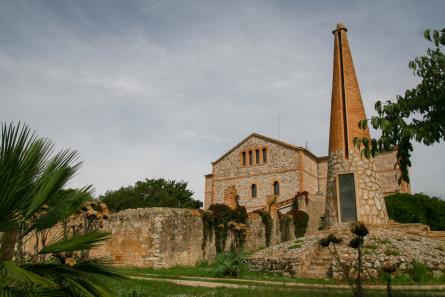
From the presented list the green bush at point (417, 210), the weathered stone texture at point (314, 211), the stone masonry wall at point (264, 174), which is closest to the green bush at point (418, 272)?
Answer: the green bush at point (417, 210)

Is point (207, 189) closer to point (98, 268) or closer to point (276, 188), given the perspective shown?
point (276, 188)

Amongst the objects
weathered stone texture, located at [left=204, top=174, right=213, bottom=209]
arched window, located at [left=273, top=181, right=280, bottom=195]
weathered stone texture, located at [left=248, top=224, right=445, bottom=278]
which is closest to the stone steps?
weathered stone texture, located at [left=248, top=224, right=445, bottom=278]

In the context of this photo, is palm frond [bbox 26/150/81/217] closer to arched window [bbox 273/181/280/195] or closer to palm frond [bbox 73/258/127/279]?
palm frond [bbox 73/258/127/279]

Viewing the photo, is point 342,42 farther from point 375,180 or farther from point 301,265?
point 301,265

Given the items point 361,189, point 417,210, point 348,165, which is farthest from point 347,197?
point 417,210

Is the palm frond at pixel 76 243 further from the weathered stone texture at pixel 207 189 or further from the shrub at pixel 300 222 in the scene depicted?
the weathered stone texture at pixel 207 189

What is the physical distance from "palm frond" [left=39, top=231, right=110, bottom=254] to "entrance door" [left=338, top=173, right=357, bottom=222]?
1357 centimetres

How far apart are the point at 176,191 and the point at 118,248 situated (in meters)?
31.9

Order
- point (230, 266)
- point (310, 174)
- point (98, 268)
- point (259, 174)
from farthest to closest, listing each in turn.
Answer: point (259, 174) → point (310, 174) → point (230, 266) → point (98, 268)

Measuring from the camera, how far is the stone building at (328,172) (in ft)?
52.2

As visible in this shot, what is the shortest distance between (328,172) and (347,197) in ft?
4.15

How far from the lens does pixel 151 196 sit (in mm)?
46062

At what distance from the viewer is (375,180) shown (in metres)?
16.1

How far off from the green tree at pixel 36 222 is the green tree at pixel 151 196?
40744 millimetres
